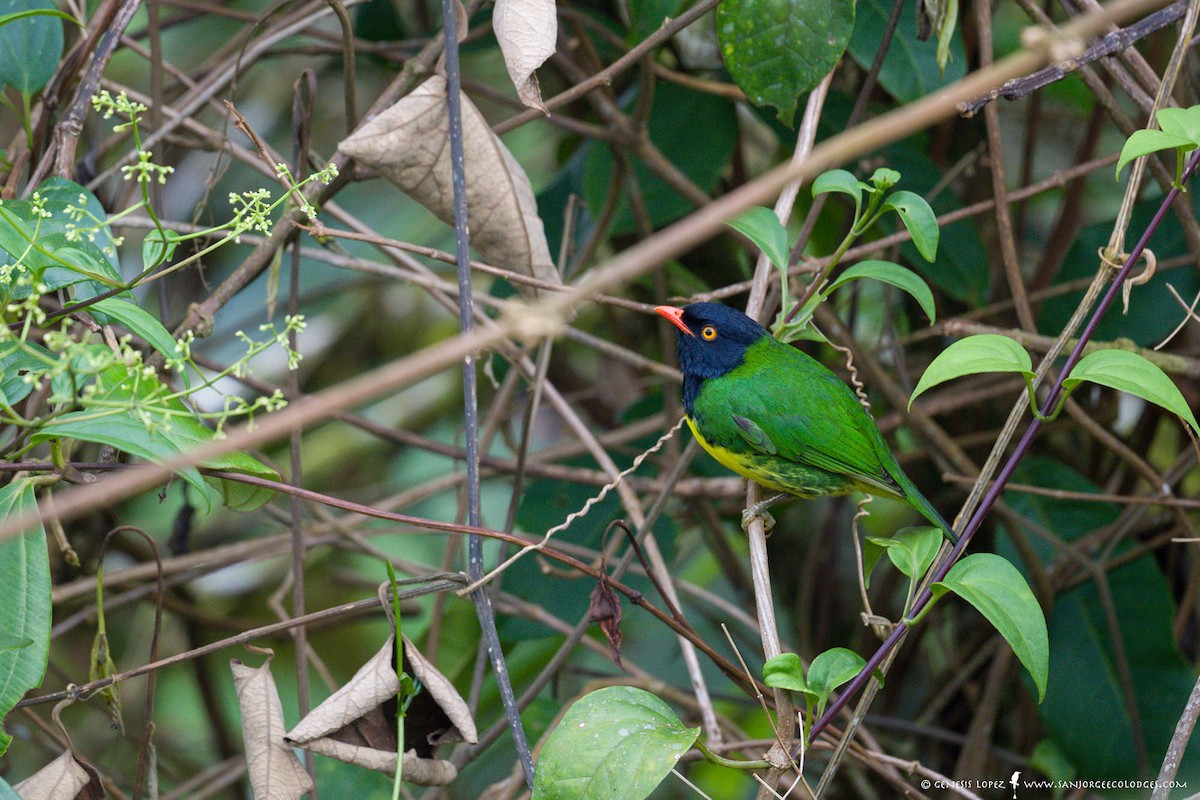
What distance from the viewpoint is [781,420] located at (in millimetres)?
2424

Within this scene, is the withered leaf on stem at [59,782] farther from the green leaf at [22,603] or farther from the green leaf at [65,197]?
the green leaf at [65,197]

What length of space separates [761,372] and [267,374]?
2.28 m

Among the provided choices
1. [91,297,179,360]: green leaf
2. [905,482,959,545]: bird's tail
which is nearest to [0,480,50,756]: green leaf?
[91,297,179,360]: green leaf

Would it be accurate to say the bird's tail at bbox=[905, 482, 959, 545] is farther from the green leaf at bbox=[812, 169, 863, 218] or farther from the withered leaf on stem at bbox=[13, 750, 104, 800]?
the withered leaf on stem at bbox=[13, 750, 104, 800]

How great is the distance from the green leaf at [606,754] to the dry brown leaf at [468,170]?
95 centimetres

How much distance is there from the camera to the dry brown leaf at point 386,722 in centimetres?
153

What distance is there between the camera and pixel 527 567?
304 centimetres

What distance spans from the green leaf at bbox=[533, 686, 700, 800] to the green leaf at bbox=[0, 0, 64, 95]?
154cm

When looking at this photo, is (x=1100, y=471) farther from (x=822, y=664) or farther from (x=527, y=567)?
(x=822, y=664)

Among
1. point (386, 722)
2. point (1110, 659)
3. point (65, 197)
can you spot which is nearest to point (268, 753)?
point (386, 722)

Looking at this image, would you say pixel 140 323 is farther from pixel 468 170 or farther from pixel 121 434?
pixel 468 170

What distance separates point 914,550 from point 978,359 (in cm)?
35

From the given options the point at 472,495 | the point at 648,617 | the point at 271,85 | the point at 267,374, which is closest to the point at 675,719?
the point at 472,495

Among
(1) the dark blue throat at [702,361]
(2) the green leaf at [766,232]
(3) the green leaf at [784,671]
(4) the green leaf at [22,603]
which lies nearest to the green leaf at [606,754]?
(3) the green leaf at [784,671]
